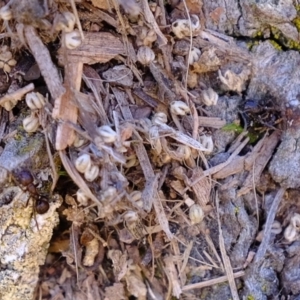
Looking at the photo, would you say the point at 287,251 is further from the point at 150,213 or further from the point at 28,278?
the point at 28,278

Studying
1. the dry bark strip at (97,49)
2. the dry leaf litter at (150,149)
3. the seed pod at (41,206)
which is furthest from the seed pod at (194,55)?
the seed pod at (41,206)

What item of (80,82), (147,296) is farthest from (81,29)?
(147,296)

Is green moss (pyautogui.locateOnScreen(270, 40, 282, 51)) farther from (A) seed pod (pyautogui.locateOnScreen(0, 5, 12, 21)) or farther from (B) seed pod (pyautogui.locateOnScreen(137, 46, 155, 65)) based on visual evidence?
(A) seed pod (pyautogui.locateOnScreen(0, 5, 12, 21))

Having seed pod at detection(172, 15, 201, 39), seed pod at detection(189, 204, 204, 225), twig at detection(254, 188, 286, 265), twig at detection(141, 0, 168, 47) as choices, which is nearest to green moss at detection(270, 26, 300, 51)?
seed pod at detection(172, 15, 201, 39)

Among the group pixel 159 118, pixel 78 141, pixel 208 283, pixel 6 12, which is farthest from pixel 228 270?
pixel 6 12

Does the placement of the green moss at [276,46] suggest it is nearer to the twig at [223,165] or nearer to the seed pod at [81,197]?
the twig at [223,165]

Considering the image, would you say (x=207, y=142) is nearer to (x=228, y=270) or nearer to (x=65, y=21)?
(x=228, y=270)
